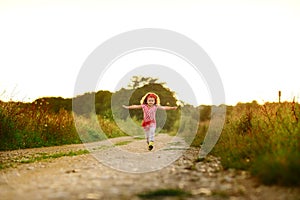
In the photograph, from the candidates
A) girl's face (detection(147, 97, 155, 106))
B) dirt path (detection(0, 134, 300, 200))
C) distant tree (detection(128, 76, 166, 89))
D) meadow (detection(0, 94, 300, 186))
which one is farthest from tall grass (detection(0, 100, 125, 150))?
distant tree (detection(128, 76, 166, 89))

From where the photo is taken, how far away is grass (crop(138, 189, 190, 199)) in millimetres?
5936

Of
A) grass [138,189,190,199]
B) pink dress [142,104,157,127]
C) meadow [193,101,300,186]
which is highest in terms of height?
pink dress [142,104,157,127]

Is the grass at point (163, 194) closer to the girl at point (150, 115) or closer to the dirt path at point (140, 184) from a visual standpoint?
the dirt path at point (140, 184)

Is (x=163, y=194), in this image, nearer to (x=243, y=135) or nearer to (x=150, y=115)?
(x=243, y=135)

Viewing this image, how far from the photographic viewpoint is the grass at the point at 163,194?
5.94 m

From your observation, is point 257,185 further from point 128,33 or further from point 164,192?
point 128,33

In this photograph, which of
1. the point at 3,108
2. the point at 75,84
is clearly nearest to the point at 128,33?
the point at 75,84

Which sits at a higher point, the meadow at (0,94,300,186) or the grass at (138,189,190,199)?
the meadow at (0,94,300,186)

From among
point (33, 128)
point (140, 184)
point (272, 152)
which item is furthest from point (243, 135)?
point (33, 128)

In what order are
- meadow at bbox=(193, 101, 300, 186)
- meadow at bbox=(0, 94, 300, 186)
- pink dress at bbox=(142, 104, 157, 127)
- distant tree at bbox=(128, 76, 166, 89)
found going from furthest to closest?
distant tree at bbox=(128, 76, 166, 89) → pink dress at bbox=(142, 104, 157, 127) → meadow at bbox=(0, 94, 300, 186) → meadow at bbox=(193, 101, 300, 186)

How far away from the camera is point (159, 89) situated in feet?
179

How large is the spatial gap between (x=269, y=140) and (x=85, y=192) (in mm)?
4104

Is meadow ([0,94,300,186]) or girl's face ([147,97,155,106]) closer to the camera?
meadow ([0,94,300,186])

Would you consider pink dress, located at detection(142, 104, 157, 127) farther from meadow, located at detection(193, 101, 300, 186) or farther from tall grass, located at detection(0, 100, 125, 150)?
tall grass, located at detection(0, 100, 125, 150)
